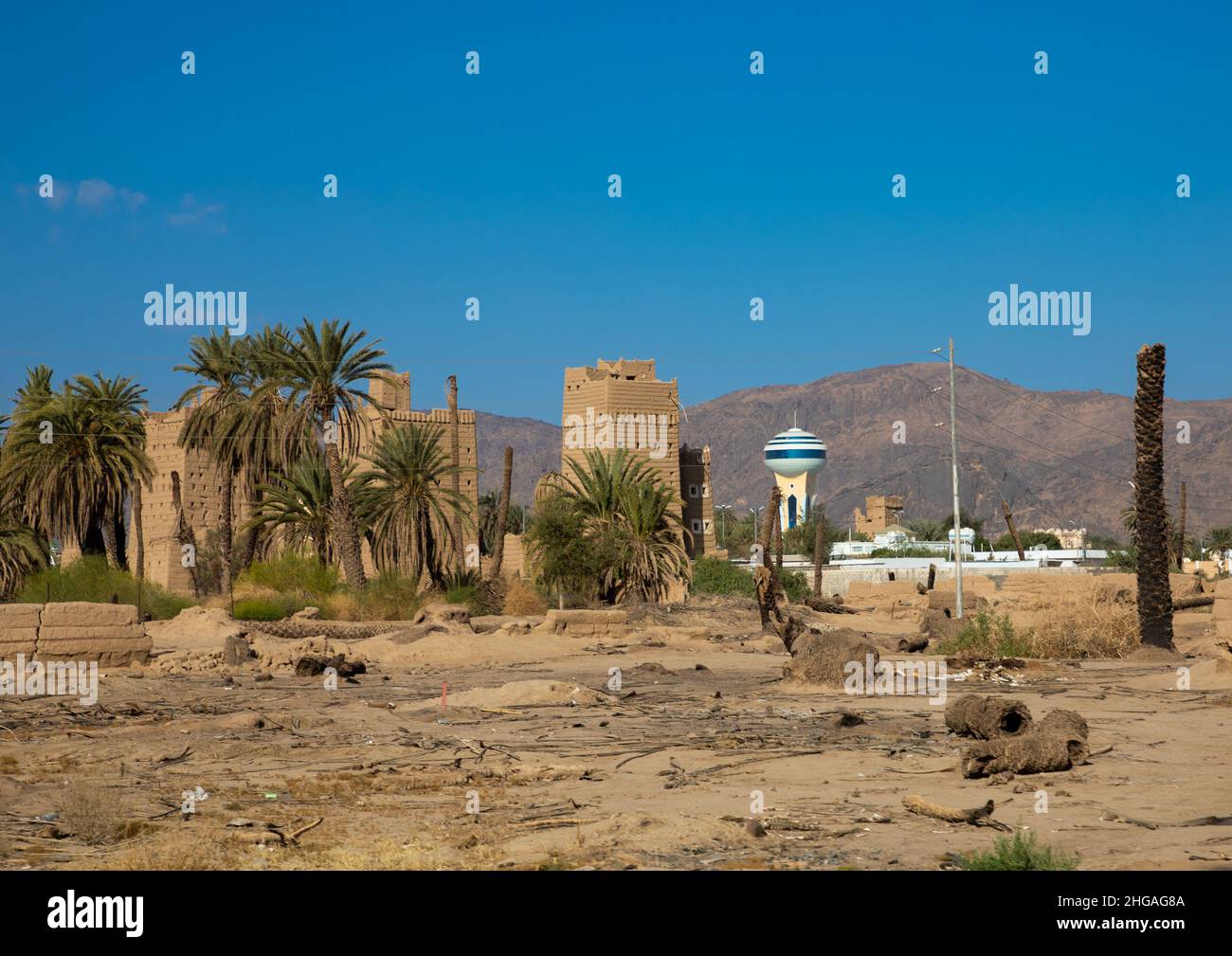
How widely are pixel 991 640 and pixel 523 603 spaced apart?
1688cm

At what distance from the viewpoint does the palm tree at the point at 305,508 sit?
3700cm

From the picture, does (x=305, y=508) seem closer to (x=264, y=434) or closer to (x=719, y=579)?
(x=264, y=434)

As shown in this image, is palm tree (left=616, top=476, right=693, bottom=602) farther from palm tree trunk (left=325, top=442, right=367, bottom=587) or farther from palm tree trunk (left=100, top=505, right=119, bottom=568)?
palm tree trunk (left=100, top=505, right=119, bottom=568)

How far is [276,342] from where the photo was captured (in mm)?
38250

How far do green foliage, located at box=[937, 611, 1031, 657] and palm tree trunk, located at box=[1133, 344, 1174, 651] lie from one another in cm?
204

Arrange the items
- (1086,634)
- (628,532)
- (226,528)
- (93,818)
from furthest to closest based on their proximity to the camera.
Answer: (628,532) → (226,528) → (1086,634) → (93,818)

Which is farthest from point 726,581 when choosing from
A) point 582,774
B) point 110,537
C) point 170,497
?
point 582,774

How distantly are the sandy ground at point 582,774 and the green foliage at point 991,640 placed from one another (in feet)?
6.99

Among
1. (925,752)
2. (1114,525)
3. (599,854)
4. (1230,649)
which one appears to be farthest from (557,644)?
(1114,525)

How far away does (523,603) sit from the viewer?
37000mm

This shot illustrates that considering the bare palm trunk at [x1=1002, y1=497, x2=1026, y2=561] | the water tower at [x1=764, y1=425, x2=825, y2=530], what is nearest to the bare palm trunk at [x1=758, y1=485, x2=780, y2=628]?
the bare palm trunk at [x1=1002, y1=497, x2=1026, y2=561]

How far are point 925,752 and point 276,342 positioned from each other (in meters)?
29.7

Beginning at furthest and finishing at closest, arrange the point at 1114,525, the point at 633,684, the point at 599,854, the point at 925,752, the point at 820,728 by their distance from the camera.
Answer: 1. the point at 1114,525
2. the point at 633,684
3. the point at 820,728
4. the point at 925,752
5. the point at 599,854
